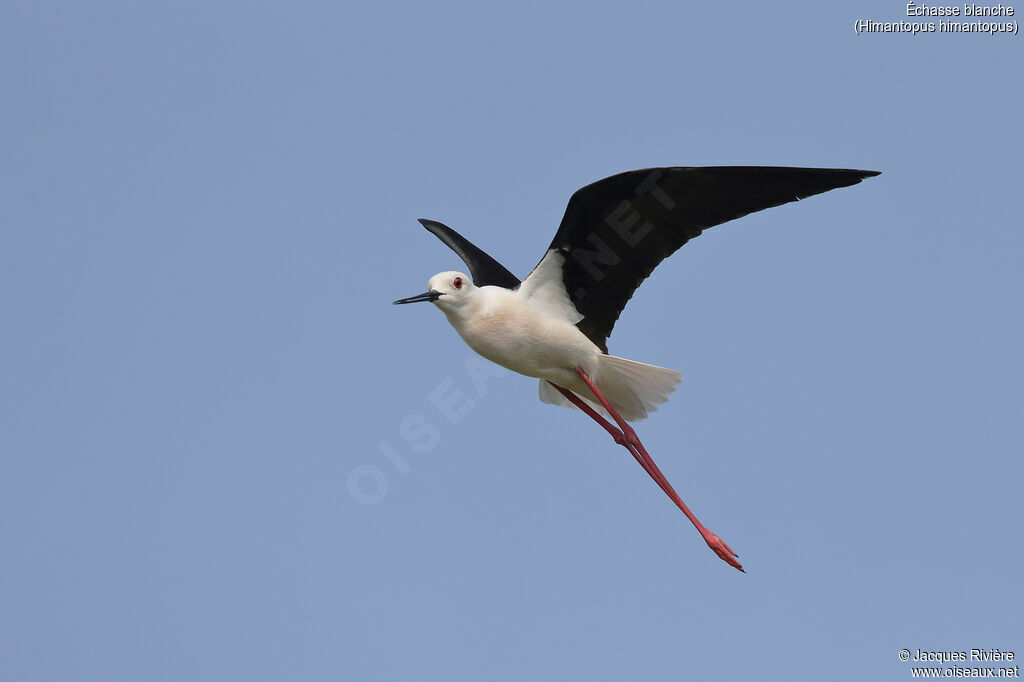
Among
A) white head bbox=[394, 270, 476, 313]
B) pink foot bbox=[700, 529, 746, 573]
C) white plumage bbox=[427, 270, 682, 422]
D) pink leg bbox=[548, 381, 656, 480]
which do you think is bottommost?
pink foot bbox=[700, 529, 746, 573]

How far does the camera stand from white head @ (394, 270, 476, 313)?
9.27 m

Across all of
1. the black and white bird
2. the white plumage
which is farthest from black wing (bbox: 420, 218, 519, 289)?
the white plumage

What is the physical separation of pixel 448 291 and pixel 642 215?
1728 millimetres

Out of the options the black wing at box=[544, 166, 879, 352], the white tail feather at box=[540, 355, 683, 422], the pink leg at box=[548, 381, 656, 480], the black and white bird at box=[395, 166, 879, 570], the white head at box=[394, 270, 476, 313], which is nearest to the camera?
the black wing at box=[544, 166, 879, 352]

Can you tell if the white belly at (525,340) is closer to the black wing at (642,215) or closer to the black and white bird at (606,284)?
the black and white bird at (606,284)

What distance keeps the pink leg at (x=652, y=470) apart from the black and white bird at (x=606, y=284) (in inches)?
0.4

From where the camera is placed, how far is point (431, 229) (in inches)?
448

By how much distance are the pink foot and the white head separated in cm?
285

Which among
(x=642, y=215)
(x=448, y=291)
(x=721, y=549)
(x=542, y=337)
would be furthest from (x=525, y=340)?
(x=721, y=549)

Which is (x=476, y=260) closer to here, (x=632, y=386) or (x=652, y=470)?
(x=632, y=386)

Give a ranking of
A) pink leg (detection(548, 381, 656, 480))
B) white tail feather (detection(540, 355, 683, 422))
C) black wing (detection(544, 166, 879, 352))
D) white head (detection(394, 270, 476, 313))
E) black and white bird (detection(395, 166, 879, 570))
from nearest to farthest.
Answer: black wing (detection(544, 166, 879, 352)) < black and white bird (detection(395, 166, 879, 570)) < white head (detection(394, 270, 476, 313)) < white tail feather (detection(540, 355, 683, 422)) < pink leg (detection(548, 381, 656, 480))

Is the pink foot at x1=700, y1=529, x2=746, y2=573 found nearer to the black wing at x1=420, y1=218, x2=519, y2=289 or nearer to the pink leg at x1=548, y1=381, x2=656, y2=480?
the pink leg at x1=548, y1=381, x2=656, y2=480

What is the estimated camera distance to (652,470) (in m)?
10.2

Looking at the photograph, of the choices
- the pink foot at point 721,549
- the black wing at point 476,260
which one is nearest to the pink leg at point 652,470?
the pink foot at point 721,549
